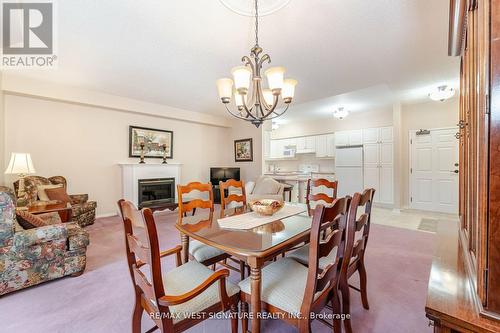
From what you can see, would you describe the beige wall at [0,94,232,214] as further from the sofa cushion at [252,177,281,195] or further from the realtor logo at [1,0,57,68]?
the sofa cushion at [252,177,281,195]

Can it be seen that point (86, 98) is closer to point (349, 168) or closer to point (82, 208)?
point (82, 208)

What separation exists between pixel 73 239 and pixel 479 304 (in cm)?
294

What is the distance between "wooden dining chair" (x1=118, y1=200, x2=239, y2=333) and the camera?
95cm

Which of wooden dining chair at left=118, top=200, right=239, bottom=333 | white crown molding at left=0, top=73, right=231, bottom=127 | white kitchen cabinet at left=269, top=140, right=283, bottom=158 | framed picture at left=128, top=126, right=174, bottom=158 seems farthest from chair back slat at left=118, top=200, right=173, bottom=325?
white kitchen cabinet at left=269, top=140, right=283, bottom=158

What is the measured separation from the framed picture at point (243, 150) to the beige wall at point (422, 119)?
12.7 ft

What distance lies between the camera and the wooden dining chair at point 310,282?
3.31ft

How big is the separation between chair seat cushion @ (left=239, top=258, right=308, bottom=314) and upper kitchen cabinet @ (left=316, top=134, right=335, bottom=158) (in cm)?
536

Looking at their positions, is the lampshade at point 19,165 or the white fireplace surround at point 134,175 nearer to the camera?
the lampshade at point 19,165

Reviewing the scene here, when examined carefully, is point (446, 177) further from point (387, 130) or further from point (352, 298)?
point (352, 298)

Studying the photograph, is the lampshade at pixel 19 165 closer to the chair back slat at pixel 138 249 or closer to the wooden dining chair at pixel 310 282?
the chair back slat at pixel 138 249

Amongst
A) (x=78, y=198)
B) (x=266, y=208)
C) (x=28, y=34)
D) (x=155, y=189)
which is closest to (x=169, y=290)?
(x=266, y=208)

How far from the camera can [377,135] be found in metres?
5.50

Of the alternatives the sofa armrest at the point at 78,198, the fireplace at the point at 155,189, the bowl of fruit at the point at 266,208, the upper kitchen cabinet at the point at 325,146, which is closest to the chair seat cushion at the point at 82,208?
the sofa armrest at the point at 78,198

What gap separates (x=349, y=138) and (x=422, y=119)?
1616 millimetres
